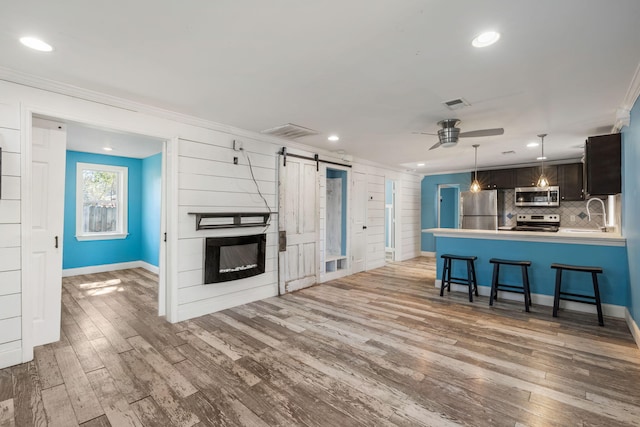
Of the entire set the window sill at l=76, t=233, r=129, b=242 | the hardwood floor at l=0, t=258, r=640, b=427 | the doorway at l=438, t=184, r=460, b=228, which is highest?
the doorway at l=438, t=184, r=460, b=228

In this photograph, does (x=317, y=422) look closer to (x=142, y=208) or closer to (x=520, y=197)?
(x=142, y=208)

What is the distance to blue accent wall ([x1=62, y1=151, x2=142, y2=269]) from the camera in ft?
19.0

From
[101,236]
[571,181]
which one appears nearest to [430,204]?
[571,181]

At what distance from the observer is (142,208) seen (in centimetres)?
667

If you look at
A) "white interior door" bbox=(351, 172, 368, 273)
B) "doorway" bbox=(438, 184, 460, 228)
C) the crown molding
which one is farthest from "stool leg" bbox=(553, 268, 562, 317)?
"doorway" bbox=(438, 184, 460, 228)

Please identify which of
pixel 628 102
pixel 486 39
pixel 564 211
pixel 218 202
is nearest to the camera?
pixel 486 39

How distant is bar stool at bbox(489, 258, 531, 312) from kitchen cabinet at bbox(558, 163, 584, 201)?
3253mm

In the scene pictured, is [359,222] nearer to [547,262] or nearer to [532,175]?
[547,262]

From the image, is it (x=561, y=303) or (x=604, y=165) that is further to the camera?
(x=561, y=303)

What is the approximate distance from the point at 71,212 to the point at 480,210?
29.8 ft

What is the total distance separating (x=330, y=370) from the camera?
99.1 inches

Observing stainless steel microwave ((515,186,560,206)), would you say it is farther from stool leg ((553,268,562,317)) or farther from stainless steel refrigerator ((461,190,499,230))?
stool leg ((553,268,562,317))

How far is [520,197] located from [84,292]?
29.6 ft

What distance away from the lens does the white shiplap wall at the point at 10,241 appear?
2.54 meters
